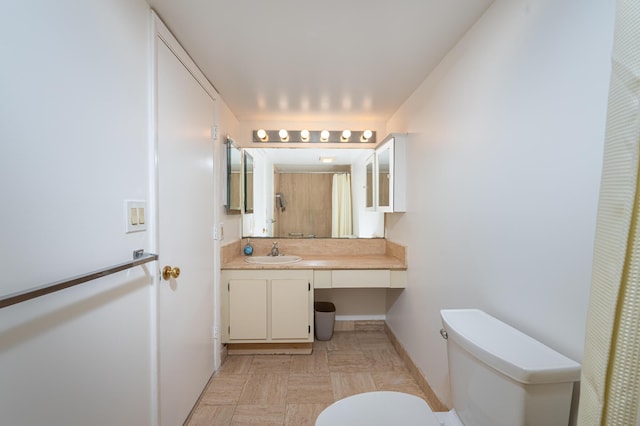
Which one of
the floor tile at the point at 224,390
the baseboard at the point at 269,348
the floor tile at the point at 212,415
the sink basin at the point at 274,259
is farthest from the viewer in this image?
the sink basin at the point at 274,259

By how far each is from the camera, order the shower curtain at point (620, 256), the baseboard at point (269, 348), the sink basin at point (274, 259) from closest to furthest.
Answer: the shower curtain at point (620, 256) → the baseboard at point (269, 348) → the sink basin at point (274, 259)

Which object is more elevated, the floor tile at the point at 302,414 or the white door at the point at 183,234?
the white door at the point at 183,234

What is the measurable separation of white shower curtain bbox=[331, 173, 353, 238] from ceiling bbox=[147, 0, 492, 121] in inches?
30.5

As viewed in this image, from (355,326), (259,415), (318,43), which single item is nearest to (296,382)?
(259,415)

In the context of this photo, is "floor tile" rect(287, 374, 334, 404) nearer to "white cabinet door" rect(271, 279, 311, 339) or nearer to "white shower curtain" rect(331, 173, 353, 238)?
"white cabinet door" rect(271, 279, 311, 339)

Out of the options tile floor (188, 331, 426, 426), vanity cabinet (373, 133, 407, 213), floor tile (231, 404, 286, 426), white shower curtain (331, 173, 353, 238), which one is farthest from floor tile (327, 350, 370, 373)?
vanity cabinet (373, 133, 407, 213)

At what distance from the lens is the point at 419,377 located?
1.81 m

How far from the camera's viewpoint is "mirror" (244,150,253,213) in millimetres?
2485

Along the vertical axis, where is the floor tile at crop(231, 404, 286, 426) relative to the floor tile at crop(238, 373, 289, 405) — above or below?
above

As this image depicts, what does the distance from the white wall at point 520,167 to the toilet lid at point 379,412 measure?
49 centimetres

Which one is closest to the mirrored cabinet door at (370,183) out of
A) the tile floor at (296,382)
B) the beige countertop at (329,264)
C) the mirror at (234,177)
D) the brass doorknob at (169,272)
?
the beige countertop at (329,264)

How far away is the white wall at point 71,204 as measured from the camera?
2.02ft

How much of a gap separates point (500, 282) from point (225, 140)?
209 centimetres

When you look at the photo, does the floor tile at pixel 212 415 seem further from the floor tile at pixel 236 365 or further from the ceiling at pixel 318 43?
the ceiling at pixel 318 43
